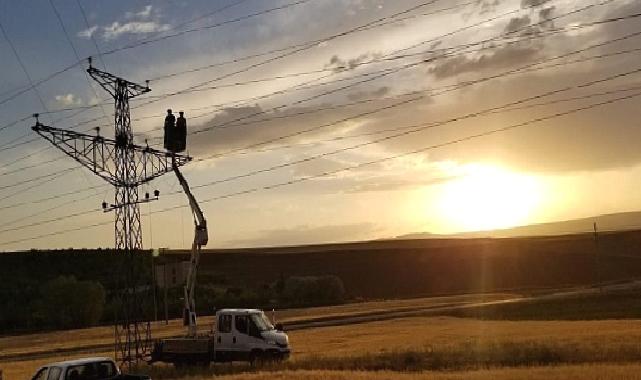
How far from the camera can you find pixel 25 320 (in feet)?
389

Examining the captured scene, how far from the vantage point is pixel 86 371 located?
84.7 ft

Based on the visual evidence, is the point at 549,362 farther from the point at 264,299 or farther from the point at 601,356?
the point at 264,299

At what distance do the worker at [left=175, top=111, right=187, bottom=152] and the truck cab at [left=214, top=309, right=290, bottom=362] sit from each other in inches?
405

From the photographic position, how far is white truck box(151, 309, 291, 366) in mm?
42094

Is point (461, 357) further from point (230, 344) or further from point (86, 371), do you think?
point (86, 371)

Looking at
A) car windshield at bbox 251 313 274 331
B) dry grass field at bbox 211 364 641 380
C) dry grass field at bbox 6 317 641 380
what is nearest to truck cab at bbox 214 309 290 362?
car windshield at bbox 251 313 274 331

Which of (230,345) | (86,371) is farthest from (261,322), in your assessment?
(86,371)

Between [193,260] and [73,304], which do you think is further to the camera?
[73,304]

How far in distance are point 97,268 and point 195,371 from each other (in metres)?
149

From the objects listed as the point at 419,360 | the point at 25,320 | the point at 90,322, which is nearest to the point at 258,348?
the point at 419,360

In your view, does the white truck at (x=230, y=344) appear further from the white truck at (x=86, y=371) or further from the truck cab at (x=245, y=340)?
the white truck at (x=86, y=371)

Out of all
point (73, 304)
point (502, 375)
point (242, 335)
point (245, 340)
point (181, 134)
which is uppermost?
point (181, 134)

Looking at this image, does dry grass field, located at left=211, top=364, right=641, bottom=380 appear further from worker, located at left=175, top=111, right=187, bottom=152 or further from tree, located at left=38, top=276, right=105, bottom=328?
tree, located at left=38, top=276, right=105, bottom=328

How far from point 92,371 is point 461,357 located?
20.9 m
